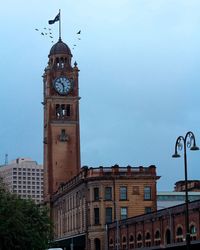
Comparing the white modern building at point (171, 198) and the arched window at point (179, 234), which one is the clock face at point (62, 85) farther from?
the arched window at point (179, 234)

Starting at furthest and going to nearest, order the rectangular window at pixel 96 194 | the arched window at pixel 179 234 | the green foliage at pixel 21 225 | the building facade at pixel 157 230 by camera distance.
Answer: the rectangular window at pixel 96 194
the arched window at pixel 179 234
the building facade at pixel 157 230
the green foliage at pixel 21 225

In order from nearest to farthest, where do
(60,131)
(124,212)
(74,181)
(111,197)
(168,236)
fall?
(168,236)
(124,212)
(111,197)
(74,181)
(60,131)

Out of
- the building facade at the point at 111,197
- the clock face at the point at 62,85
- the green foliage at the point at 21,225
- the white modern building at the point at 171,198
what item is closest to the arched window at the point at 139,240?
the building facade at the point at 111,197

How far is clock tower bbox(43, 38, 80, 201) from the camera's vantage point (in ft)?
471

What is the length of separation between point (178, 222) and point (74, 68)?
2893 inches

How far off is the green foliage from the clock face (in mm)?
74490

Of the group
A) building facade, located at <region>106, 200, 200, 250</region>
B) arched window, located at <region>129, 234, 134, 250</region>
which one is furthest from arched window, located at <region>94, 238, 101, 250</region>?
arched window, located at <region>129, 234, 134, 250</region>

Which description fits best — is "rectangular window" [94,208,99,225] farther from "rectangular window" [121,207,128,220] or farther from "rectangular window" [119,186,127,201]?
"rectangular window" [119,186,127,201]

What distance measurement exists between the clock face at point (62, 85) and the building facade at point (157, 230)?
42079mm

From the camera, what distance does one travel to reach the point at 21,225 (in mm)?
62844

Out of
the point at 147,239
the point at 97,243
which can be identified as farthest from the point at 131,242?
the point at 97,243

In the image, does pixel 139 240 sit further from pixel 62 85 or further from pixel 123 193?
pixel 62 85

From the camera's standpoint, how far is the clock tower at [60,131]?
14362cm

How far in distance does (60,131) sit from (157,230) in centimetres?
5828
